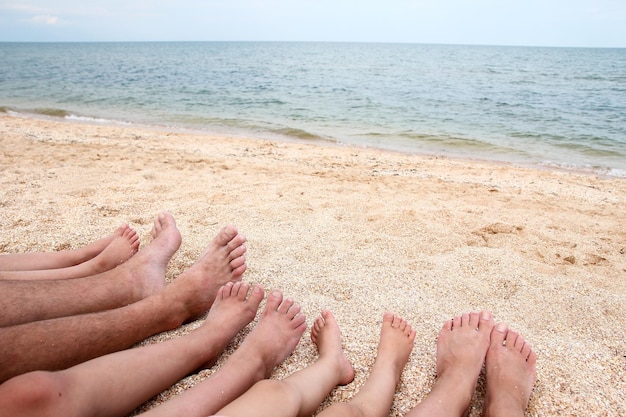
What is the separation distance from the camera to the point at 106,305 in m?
1.64

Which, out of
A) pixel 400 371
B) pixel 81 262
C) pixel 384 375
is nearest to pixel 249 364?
pixel 384 375

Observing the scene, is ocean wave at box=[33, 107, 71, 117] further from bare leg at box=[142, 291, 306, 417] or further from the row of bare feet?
bare leg at box=[142, 291, 306, 417]

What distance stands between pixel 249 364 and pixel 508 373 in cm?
97

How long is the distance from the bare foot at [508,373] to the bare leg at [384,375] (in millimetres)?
319

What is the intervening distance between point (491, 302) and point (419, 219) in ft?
3.92

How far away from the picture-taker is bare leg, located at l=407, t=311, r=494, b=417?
138cm

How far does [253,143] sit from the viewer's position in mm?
7289

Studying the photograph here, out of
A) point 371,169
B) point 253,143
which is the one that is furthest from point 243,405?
point 253,143

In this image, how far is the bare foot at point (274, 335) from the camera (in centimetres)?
150

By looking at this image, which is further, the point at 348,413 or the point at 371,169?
the point at 371,169

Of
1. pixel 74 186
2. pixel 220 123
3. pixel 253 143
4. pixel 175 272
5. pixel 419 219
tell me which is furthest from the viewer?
pixel 220 123

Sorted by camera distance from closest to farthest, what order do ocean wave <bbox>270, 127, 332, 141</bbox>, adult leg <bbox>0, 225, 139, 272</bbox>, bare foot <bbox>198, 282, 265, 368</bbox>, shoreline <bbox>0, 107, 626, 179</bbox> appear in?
bare foot <bbox>198, 282, 265, 368</bbox>, adult leg <bbox>0, 225, 139, 272</bbox>, shoreline <bbox>0, 107, 626, 179</bbox>, ocean wave <bbox>270, 127, 332, 141</bbox>

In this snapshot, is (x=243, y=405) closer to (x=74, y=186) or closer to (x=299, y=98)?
(x=74, y=186)

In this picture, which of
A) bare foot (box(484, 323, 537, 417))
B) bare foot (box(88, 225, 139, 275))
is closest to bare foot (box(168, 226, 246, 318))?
bare foot (box(88, 225, 139, 275))
